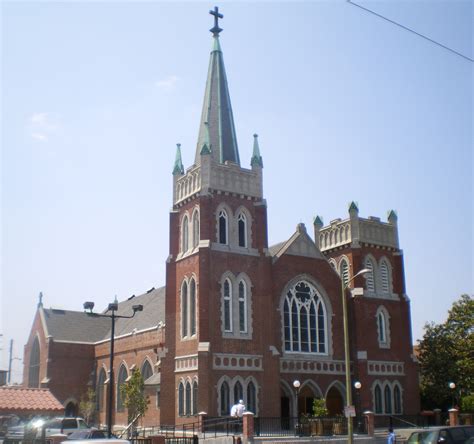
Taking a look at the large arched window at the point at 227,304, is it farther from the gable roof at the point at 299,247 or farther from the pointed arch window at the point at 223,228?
the gable roof at the point at 299,247

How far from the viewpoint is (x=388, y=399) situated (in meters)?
44.0

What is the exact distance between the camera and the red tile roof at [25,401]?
19094mm

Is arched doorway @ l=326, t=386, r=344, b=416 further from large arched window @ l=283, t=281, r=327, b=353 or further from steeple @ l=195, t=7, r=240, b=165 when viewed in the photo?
steeple @ l=195, t=7, r=240, b=165

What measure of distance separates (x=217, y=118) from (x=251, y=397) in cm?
1766

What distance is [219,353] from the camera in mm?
37844

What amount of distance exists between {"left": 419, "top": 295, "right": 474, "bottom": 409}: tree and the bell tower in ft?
47.1

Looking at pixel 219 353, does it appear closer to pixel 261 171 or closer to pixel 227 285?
pixel 227 285

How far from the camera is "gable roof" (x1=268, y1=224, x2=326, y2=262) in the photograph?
43.0 meters

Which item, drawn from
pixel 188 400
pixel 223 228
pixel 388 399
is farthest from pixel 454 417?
pixel 223 228

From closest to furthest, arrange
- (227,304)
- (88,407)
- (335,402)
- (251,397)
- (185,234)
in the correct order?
(251,397) → (227,304) → (185,234) → (335,402) → (88,407)

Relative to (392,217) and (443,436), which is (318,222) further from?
(443,436)

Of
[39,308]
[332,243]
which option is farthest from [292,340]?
[39,308]

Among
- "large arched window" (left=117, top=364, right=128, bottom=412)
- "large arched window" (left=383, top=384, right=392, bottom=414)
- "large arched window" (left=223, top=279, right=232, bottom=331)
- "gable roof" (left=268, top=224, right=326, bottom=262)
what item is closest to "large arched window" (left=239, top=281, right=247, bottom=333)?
"large arched window" (left=223, top=279, right=232, bottom=331)

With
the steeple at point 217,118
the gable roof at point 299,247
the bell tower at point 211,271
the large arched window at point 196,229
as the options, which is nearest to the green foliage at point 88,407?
the bell tower at point 211,271
